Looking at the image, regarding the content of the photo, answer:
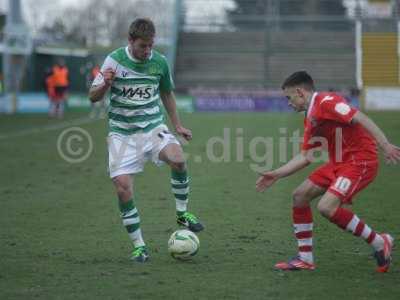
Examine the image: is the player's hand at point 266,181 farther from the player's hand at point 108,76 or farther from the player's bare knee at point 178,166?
the player's hand at point 108,76

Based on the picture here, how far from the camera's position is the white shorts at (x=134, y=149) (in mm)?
7359

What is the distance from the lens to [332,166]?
22.0 feet

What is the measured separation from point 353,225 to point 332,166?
19.9 inches

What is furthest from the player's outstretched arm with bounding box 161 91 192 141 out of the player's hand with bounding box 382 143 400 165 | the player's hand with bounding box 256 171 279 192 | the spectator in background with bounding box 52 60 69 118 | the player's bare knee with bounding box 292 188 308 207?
the spectator in background with bounding box 52 60 69 118

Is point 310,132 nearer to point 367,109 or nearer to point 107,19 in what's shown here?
point 367,109

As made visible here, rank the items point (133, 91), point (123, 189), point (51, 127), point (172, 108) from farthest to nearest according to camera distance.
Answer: point (51, 127) < point (172, 108) < point (133, 91) < point (123, 189)

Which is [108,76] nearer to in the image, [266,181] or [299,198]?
[266,181]

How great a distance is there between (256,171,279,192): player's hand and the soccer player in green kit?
117 centimetres

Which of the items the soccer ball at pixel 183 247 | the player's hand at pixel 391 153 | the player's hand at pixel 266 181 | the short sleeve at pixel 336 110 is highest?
the short sleeve at pixel 336 110

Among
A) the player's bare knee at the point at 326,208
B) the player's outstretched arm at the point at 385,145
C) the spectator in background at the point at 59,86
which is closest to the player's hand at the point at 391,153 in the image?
the player's outstretched arm at the point at 385,145

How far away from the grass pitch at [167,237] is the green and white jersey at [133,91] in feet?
3.87

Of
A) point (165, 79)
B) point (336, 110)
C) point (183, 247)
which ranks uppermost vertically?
point (165, 79)

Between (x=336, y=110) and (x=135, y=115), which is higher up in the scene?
(x=336, y=110)

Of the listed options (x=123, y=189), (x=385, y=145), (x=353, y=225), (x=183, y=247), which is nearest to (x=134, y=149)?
(x=123, y=189)
